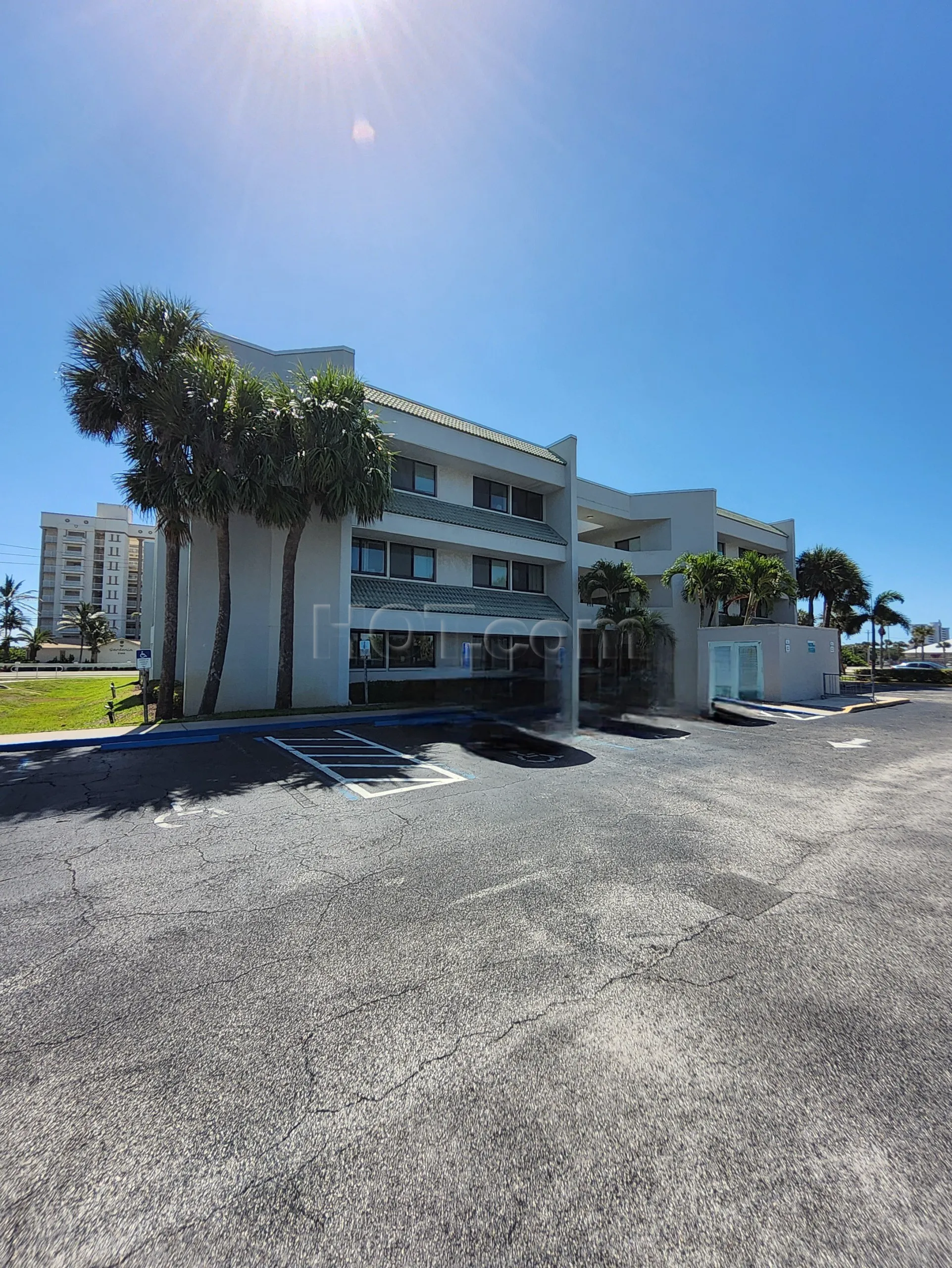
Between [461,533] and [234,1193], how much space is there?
64.3 ft

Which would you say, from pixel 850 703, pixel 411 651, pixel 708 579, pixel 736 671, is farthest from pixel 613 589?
pixel 850 703

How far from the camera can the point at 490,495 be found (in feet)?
76.8

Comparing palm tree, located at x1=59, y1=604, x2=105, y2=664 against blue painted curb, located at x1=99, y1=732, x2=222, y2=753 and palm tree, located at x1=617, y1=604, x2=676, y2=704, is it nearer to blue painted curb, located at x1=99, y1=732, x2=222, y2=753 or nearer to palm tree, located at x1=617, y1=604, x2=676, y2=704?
blue painted curb, located at x1=99, y1=732, x2=222, y2=753

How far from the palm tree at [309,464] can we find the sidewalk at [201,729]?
2.32 m

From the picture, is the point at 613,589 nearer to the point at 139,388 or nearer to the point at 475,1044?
the point at 139,388

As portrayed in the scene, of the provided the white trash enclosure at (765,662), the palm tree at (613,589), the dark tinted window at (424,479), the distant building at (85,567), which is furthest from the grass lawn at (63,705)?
the distant building at (85,567)

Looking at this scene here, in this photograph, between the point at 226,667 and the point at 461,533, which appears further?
the point at 461,533

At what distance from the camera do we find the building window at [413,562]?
2072cm

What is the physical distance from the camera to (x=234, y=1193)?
6.41 feet

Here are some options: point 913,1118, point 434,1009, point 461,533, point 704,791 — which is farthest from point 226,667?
point 913,1118

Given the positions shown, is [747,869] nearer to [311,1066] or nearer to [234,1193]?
[311,1066]

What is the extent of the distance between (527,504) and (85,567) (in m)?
104

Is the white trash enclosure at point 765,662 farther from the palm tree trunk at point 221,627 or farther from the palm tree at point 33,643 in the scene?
the palm tree at point 33,643

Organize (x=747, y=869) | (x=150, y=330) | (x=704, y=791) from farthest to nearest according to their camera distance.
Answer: (x=150, y=330)
(x=704, y=791)
(x=747, y=869)
